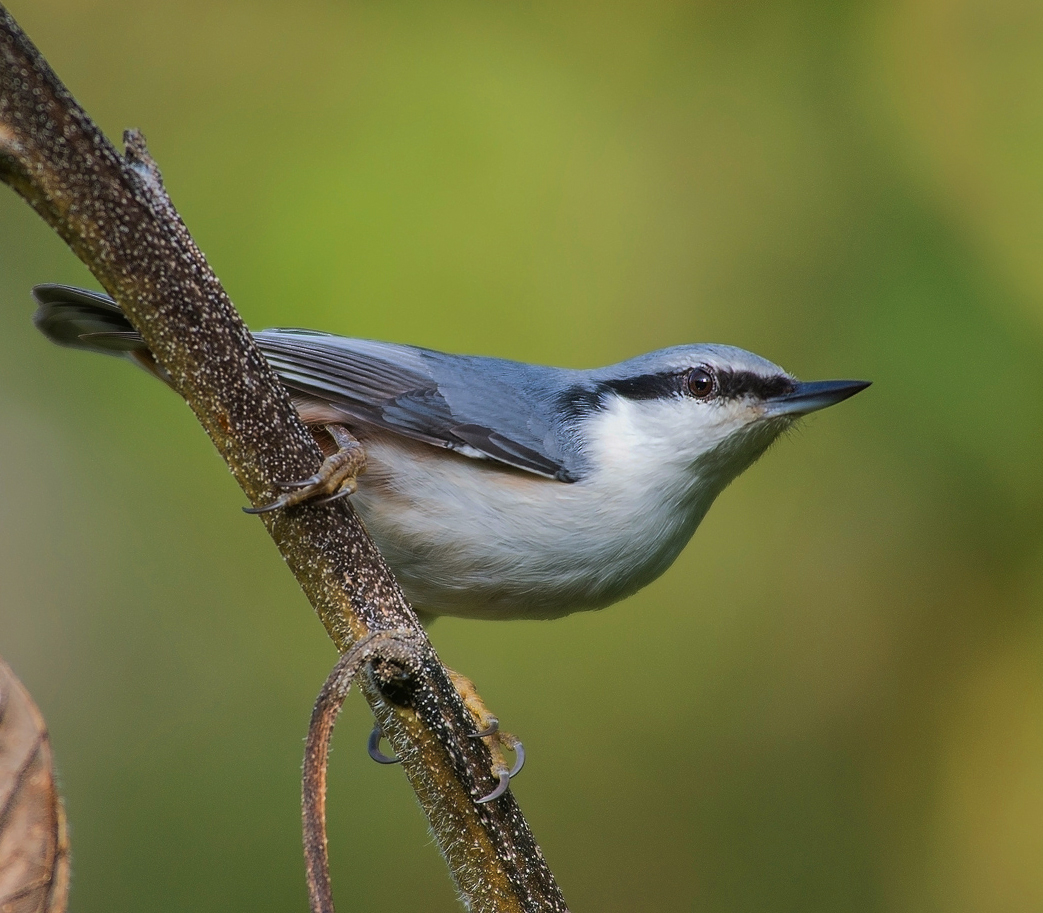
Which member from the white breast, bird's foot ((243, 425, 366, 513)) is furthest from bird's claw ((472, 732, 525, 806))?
bird's foot ((243, 425, 366, 513))

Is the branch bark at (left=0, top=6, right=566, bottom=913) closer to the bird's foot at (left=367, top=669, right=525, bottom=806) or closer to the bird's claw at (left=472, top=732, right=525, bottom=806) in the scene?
the bird's claw at (left=472, top=732, right=525, bottom=806)

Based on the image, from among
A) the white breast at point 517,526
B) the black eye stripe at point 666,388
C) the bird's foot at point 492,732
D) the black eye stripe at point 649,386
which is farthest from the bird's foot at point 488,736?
the black eye stripe at point 649,386

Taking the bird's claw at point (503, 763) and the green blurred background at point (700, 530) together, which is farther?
the green blurred background at point (700, 530)

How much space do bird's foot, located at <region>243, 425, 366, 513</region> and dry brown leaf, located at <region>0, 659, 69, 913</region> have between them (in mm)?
394

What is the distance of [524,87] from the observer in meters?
4.01

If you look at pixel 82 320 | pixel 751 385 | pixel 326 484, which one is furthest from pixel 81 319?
pixel 751 385

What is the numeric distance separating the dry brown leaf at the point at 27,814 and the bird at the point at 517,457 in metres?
1.22

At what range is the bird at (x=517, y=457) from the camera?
7.41ft

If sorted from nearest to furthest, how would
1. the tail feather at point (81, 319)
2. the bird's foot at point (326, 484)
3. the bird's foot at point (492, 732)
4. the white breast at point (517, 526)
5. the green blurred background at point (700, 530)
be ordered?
the bird's foot at point (326, 484) < the tail feather at point (81, 319) < the bird's foot at point (492, 732) < the white breast at point (517, 526) < the green blurred background at point (700, 530)

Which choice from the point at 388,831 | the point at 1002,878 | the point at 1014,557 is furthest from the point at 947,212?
the point at 388,831

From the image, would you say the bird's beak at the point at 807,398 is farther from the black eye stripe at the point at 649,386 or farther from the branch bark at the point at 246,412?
the branch bark at the point at 246,412

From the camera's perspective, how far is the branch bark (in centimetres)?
106

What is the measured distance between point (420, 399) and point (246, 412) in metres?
1.10

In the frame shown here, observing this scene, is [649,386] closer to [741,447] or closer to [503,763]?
[741,447]
